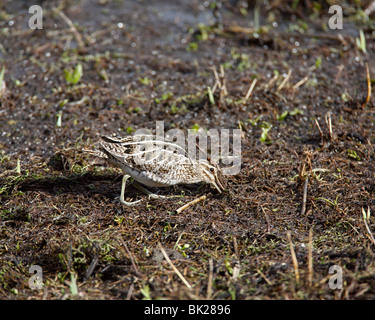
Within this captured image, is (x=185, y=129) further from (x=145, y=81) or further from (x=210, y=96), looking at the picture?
(x=145, y=81)

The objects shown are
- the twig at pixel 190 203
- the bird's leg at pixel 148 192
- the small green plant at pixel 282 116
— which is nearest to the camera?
the twig at pixel 190 203

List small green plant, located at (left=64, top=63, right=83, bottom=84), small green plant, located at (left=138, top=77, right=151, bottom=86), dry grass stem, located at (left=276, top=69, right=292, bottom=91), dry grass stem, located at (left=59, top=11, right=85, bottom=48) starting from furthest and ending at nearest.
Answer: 1. dry grass stem, located at (left=59, top=11, right=85, bottom=48)
2. small green plant, located at (left=138, top=77, right=151, bottom=86)
3. small green plant, located at (left=64, top=63, right=83, bottom=84)
4. dry grass stem, located at (left=276, top=69, right=292, bottom=91)

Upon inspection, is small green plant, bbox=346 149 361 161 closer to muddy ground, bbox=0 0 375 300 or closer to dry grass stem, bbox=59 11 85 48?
muddy ground, bbox=0 0 375 300

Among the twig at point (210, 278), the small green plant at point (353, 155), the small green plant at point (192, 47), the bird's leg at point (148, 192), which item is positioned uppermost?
the small green plant at point (192, 47)

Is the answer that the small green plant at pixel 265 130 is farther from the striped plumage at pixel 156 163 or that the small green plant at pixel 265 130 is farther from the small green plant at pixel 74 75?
the small green plant at pixel 74 75

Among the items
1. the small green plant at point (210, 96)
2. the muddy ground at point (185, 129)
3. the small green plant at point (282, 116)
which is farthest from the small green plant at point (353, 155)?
the small green plant at point (210, 96)

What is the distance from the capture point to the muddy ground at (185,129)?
3.89 metres

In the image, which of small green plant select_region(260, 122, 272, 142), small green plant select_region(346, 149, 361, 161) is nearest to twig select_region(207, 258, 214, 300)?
small green plant select_region(260, 122, 272, 142)

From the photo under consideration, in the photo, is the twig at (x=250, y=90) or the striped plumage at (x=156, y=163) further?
the twig at (x=250, y=90)

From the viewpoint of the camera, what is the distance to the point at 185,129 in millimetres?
5938

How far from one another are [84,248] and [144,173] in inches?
40.2

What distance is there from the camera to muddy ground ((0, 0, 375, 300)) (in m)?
3.89
